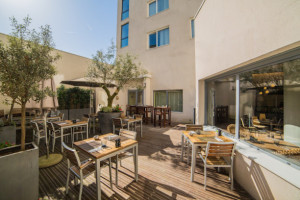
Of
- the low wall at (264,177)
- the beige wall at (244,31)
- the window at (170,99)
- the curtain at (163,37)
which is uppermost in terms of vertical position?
the curtain at (163,37)

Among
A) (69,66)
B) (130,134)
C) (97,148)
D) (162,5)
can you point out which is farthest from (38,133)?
(162,5)

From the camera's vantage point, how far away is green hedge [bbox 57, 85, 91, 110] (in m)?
7.64

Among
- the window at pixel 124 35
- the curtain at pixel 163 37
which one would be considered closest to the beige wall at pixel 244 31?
the curtain at pixel 163 37

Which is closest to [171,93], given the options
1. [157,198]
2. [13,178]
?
[157,198]

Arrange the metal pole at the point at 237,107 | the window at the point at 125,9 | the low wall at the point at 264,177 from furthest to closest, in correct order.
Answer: the window at the point at 125,9
the metal pole at the point at 237,107
the low wall at the point at 264,177

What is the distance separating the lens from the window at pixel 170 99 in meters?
8.37

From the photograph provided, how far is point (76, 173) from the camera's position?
1921 mm

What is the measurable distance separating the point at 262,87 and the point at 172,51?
6.94m

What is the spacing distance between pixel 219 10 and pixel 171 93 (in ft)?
18.7

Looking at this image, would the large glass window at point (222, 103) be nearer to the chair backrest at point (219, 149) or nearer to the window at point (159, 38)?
the chair backrest at point (219, 149)

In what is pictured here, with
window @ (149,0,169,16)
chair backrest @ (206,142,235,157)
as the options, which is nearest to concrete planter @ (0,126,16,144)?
chair backrest @ (206,142,235,157)

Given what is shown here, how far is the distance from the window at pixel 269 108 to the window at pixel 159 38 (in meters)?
6.80

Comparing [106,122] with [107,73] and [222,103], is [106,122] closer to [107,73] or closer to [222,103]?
[107,73]

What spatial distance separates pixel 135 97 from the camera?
10273mm
